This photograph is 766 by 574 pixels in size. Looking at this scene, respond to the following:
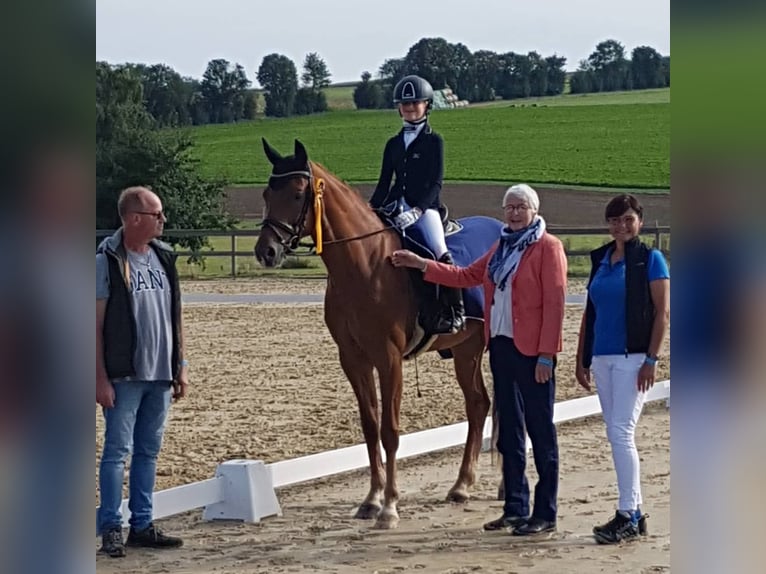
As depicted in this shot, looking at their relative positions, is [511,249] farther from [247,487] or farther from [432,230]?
[247,487]

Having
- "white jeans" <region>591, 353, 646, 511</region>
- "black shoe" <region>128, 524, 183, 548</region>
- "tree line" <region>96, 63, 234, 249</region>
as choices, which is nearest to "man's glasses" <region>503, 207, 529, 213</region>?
"white jeans" <region>591, 353, 646, 511</region>

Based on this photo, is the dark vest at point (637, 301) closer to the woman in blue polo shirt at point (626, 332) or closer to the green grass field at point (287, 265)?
the woman in blue polo shirt at point (626, 332)

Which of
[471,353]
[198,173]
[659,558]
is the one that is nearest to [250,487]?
[471,353]

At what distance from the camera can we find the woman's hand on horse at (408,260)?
5.48 meters

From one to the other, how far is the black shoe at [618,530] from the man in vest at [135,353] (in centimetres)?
200

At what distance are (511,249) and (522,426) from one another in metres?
0.85

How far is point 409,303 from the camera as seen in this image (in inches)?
225

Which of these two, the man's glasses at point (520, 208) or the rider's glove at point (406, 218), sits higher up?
the man's glasses at point (520, 208)

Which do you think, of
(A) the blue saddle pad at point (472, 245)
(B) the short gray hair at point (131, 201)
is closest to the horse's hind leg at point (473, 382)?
(A) the blue saddle pad at point (472, 245)

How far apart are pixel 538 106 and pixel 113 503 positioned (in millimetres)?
42036

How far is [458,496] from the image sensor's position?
5898 mm

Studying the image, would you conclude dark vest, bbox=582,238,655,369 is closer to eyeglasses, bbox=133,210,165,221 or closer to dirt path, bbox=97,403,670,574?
dirt path, bbox=97,403,670,574
